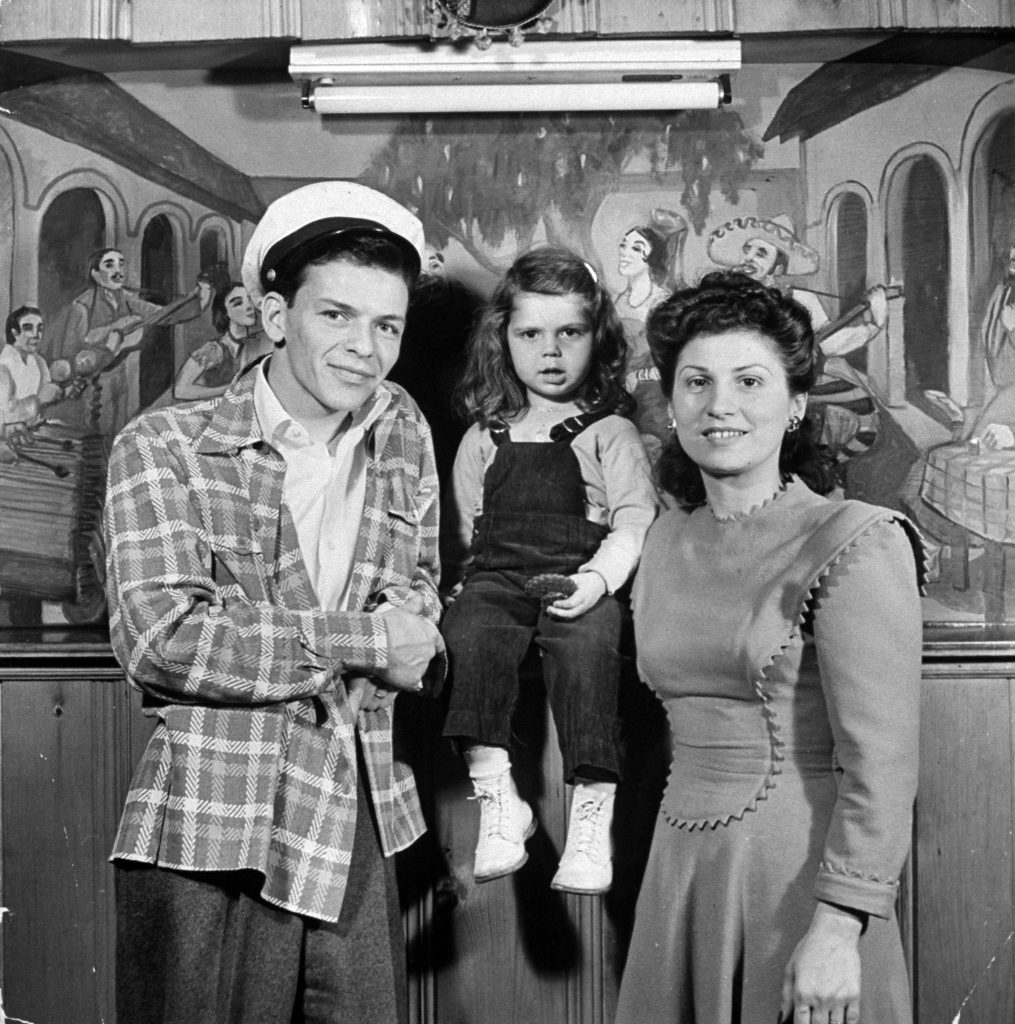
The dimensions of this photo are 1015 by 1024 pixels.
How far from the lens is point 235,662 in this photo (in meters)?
1.90

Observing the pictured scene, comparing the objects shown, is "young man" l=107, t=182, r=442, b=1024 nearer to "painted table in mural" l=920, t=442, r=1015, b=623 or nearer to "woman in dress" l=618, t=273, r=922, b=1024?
"woman in dress" l=618, t=273, r=922, b=1024

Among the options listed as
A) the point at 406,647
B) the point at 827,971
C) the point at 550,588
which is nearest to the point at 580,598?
the point at 550,588

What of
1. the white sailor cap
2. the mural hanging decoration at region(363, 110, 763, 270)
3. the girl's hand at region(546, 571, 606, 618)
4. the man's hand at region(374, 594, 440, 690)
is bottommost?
the man's hand at region(374, 594, 440, 690)

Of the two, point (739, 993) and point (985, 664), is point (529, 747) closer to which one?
point (739, 993)

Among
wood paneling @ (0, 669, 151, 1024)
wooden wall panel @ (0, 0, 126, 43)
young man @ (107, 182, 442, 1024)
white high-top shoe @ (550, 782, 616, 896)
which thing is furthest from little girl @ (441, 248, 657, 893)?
wooden wall panel @ (0, 0, 126, 43)

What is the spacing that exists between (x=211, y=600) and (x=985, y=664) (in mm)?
1399

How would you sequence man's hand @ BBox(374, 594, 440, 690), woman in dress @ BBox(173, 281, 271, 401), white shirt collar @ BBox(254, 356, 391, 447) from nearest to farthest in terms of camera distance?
man's hand @ BBox(374, 594, 440, 690) < white shirt collar @ BBox(254, 356, 391, 447) < woman in dress @ BBox(173, 281, 271, 401)

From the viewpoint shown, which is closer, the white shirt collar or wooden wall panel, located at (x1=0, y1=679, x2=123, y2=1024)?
the white shirt collar

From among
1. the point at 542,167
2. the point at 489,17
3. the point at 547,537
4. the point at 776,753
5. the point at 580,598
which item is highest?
the point at 489,17

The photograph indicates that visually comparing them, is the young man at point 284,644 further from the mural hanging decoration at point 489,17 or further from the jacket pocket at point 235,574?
the mural hanging decoration at point 489,17

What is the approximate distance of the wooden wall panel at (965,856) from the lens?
7.27ft

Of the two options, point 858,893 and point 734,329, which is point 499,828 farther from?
point 734,329

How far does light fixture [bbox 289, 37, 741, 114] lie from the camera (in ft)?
7.24

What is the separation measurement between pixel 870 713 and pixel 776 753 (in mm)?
187
